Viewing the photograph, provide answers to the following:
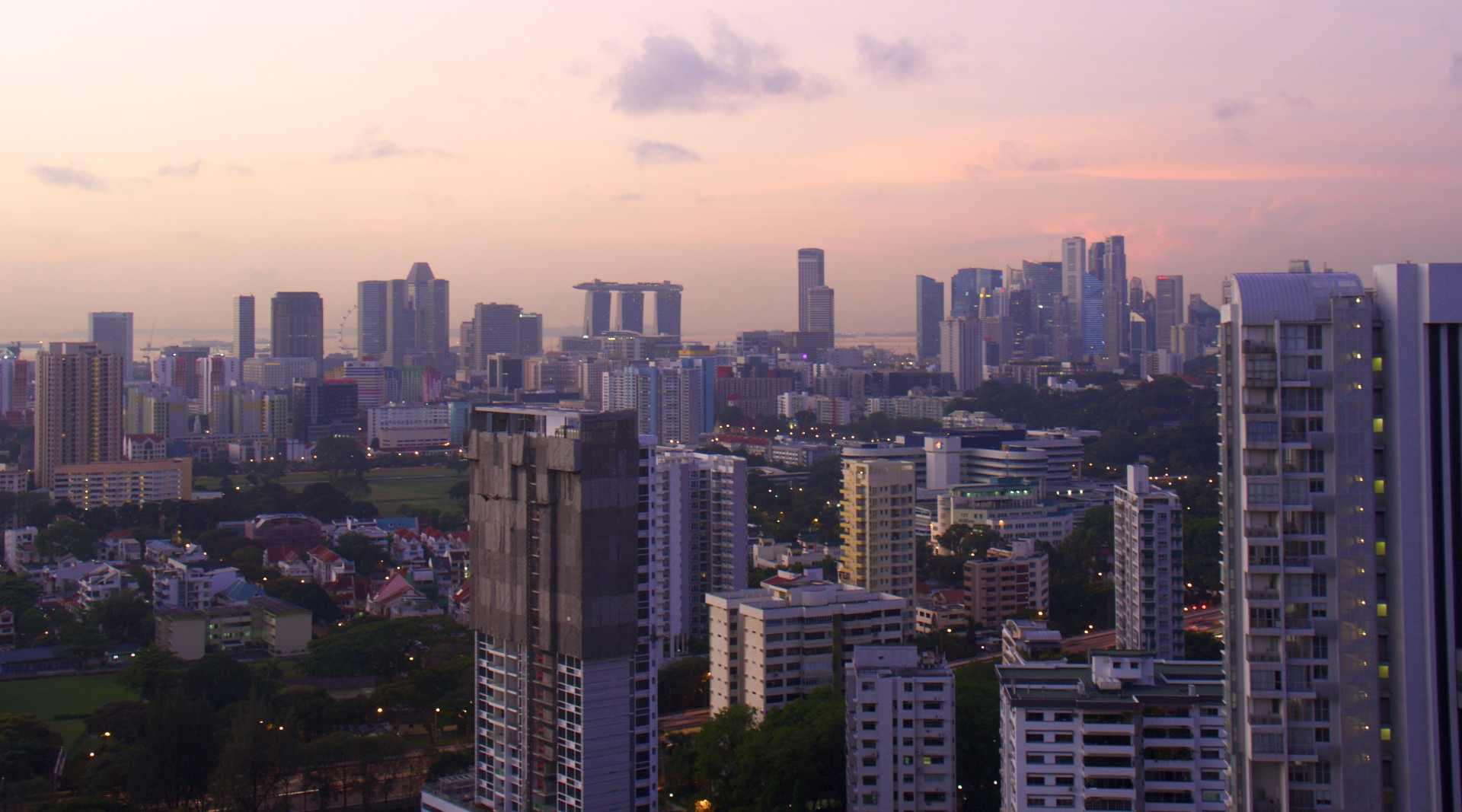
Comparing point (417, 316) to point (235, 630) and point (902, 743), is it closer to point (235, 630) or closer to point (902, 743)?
point (235, 630)

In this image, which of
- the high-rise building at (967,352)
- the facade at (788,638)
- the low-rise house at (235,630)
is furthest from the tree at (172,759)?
the high-rise building at (967,352)

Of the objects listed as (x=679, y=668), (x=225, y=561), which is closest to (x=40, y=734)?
(x=679, y=668)

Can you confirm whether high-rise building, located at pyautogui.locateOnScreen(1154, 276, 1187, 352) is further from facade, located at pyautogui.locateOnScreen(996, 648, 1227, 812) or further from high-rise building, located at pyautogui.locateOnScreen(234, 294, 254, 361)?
facade, located at pyautogui.locateOnScreen(996, 648, 1227, 812)

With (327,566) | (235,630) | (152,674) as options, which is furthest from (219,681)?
(327,566)

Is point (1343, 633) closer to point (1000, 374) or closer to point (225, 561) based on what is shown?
point (225, 561)

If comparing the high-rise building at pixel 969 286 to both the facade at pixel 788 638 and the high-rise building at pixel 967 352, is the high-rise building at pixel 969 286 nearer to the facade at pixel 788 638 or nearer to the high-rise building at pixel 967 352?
the high-rise building at pixel 967 352

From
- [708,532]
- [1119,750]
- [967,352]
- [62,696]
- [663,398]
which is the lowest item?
[62,696]
